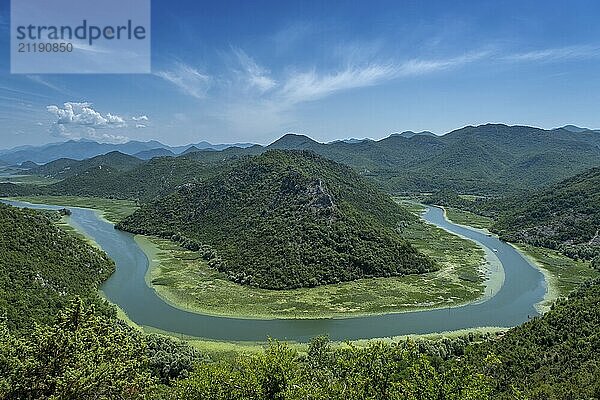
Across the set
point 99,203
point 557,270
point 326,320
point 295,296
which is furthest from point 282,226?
point 99,203

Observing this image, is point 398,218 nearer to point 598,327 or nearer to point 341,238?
point 341,238

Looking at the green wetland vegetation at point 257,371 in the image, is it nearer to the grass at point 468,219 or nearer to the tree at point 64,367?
the tree at point 64,367

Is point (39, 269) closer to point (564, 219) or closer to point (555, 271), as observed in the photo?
point (555, 271)

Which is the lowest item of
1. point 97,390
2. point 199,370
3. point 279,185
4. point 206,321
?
point 206,321

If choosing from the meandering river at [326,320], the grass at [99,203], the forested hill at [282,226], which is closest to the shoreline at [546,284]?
the meandering river at [326,320]

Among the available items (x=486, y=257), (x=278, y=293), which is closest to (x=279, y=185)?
(x=278, y=293)

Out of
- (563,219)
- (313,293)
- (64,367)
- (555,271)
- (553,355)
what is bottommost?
(313,293)

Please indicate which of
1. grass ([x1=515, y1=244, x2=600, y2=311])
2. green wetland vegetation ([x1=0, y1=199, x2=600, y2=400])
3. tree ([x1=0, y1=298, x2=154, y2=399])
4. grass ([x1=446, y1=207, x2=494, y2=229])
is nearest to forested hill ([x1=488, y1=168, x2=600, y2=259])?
grass ([x1=446, y1=207, x2=494, y2=229])

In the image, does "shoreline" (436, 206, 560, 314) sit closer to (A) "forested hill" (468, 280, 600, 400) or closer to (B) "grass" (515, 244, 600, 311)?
(B) "grass" (515, 244, 600, 311)
